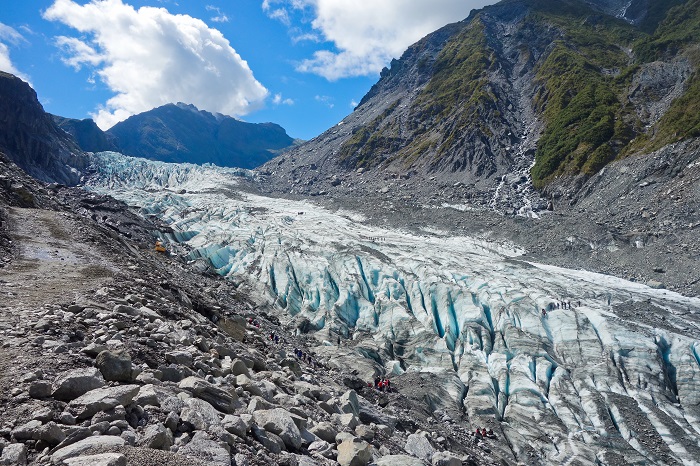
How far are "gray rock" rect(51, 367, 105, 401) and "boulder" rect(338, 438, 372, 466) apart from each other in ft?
13.2

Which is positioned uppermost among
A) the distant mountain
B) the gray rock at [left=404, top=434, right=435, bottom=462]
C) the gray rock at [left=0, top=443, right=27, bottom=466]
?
the distant mountain

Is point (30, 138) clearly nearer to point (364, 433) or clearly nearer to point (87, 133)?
point (87, 133)

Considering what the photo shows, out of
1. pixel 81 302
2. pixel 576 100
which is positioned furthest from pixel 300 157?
pixel 81 302

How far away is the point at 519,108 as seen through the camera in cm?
10938

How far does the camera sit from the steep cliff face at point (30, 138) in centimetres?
9506

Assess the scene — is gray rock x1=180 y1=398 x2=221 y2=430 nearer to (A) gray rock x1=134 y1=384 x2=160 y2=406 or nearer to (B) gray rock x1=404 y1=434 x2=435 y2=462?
(A) gray rock x1=134 y1=384 x2=160 y2=406

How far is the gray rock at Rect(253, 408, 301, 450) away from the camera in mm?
7305

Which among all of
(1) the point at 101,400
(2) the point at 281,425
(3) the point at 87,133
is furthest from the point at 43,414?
(3) the point at 87,133

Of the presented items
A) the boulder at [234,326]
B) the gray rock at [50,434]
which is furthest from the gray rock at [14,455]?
the boulder at [234,326]

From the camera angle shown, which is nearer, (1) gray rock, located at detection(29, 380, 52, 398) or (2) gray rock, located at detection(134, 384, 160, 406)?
(1) gray rock, located at detection(29, 380, 52, 398)

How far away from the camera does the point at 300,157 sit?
13562 centimetres

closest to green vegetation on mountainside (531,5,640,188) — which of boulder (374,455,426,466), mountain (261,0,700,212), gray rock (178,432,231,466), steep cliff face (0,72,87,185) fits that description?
mountain (261,0,700,212)

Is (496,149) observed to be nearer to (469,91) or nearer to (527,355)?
(469,91)

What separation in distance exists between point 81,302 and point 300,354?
13691 millimetres
